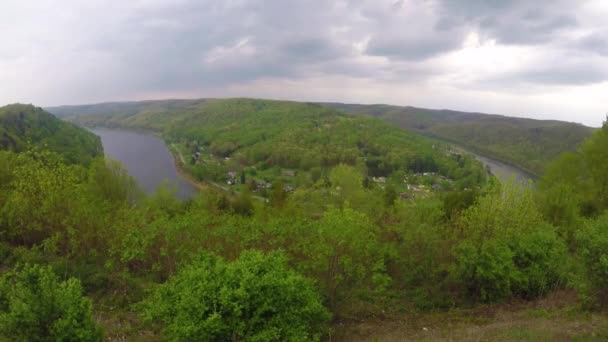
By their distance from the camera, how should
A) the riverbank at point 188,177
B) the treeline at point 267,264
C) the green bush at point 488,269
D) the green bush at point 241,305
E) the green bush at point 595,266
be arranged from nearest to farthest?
the green bush at point 241,305
the treeline at point 267,264
the green bush at point 595,266
the green bush at point 488,269
the riverbank at point 188,177

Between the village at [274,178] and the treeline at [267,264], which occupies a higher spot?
the treeline at [267,264]

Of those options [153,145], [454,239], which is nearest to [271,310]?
[454,239]

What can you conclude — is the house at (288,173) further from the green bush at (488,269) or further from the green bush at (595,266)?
the green bush at (595,266)

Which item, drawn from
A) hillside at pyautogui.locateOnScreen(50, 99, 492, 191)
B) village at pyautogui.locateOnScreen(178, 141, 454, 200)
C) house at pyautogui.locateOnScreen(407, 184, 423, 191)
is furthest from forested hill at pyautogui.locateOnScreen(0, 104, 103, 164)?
house at pyautogui.locateOnScreen(407, 184, 423, 191)

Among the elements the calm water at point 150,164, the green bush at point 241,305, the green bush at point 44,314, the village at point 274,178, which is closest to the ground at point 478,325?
the green bush at point 241,305

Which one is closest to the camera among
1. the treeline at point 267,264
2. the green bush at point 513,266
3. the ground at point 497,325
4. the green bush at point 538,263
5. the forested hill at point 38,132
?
the treeline at point 267,264

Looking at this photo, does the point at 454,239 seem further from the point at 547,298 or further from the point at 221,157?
the point at 221,157
